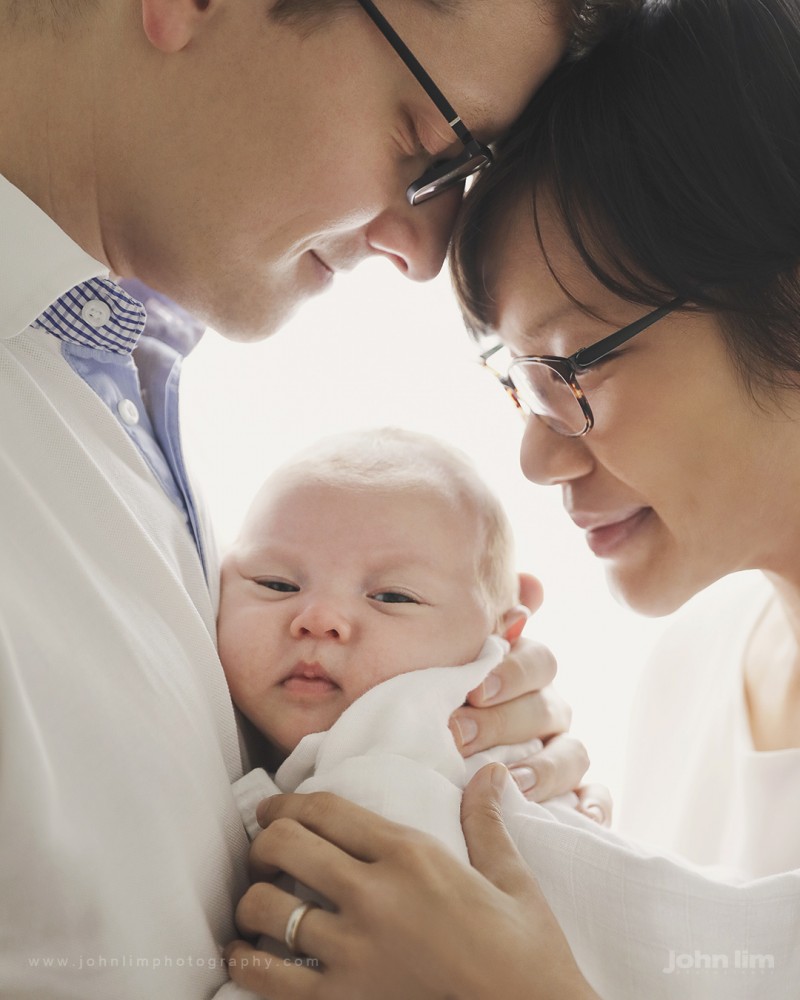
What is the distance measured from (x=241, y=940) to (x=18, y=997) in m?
0.30

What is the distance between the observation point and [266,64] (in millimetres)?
1537

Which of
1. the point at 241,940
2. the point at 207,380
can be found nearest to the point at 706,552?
the point at 241,940

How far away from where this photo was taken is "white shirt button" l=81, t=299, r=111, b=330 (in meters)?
1.54

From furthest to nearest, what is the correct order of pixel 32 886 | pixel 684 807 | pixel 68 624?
pixel 684 807
pixel 68 624
pixel 32 886

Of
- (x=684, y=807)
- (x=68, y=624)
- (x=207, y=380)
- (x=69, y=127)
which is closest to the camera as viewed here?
(x=68, y=624)

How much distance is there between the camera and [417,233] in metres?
1.77

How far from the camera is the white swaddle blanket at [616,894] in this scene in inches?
55.9

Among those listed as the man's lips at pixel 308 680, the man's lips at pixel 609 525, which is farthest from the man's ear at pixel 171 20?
the man's lips at pixel 609 525

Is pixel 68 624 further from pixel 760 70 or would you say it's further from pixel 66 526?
pixel 760 70

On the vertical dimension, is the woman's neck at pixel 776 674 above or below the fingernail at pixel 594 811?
below

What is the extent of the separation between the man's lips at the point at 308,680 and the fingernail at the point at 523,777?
344 mm

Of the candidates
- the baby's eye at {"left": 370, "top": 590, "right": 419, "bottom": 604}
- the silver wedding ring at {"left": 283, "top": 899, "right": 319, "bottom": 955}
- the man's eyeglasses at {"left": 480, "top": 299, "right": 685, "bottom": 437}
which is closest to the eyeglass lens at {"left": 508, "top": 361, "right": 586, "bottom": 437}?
the man's eyeglasses at {"left": 480, "top": 299, "right": 685, "bottom": 437}

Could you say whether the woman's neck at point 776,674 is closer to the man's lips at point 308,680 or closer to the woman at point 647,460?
Answer: the woman at point 647,460

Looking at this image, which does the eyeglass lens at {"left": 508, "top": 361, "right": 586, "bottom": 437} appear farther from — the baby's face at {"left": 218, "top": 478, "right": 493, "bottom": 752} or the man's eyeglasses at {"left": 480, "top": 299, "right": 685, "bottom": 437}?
the baby's face at {"left": 218, "top": 478, "right": 493, "bottom": 752}
